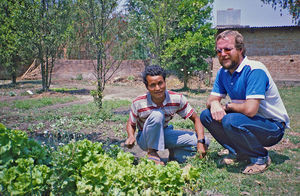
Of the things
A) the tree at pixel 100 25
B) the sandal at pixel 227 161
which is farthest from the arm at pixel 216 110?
the tree at pixel 100 25

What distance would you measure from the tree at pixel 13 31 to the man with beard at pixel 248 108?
9.66m

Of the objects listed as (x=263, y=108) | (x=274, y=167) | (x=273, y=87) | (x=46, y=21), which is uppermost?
(x=46, y=21)

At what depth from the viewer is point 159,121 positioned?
2904 mm

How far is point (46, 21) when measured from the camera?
35.9 feet

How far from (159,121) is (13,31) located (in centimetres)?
1235

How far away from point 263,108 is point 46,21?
1049cm

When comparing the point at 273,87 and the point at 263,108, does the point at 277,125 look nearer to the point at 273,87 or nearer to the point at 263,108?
the point at 263,108

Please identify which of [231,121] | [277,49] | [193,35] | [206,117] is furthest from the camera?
[277,49]

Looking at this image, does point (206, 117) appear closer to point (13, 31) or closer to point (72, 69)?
point (13, 31)

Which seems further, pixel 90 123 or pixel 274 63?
pixel 274 63

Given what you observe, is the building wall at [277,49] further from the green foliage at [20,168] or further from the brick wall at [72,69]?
the green foliage at [20,168]

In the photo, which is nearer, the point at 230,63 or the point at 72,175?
the point at 72,175

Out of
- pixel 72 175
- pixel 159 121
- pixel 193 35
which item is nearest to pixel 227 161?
pixel 159 121

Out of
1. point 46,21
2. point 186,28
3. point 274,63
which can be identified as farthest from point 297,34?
point 46,21
